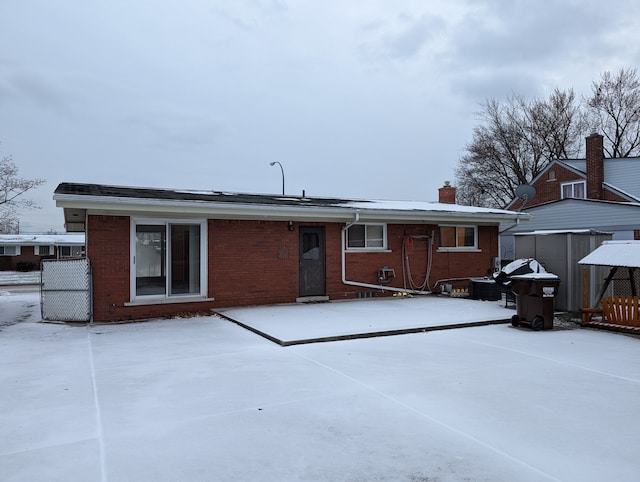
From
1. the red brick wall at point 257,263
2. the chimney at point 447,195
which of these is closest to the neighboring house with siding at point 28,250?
the chimney at point 447,195

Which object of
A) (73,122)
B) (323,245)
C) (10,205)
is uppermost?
(73,122)

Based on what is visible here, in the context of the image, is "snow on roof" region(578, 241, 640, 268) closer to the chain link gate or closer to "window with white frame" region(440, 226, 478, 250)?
"window with white frame" region(440, 226, 478, 250)

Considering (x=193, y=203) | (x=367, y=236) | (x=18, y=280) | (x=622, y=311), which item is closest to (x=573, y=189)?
(x=367, y=236)

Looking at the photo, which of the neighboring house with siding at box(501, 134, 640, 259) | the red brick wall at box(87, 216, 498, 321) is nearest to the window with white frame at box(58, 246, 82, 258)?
the red brick wall at box(87, 216, 498, 321)

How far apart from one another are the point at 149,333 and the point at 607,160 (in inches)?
987

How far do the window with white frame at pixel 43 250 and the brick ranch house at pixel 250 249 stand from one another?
35.0m

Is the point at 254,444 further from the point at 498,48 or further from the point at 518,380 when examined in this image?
the point at 498,48

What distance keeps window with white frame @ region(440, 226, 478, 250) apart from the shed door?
4.29 m

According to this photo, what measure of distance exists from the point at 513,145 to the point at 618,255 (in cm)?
3139

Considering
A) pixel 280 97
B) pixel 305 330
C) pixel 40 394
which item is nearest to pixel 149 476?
pixel 40 394

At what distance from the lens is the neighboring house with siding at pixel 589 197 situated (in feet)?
57.3

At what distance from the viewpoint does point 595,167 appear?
22891 mm

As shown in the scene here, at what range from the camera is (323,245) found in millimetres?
12344

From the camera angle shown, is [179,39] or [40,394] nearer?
[40,394]
